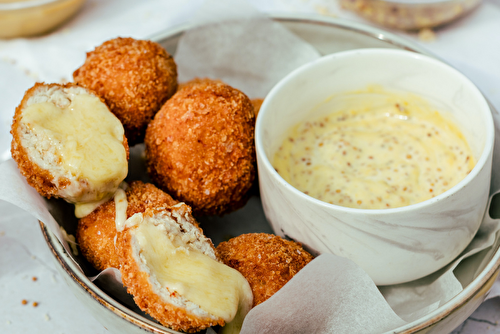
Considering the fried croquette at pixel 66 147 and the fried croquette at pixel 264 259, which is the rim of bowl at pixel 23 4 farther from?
the fried croquette at pixel 264 259

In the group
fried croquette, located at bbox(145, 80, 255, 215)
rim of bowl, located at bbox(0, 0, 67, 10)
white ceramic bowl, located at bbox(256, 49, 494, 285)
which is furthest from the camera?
rim of bowl, located at bbox(0, 0, 67, 10)

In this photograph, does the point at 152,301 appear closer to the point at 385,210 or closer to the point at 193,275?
the point at 193,275

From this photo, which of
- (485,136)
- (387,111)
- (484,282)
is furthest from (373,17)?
(484,282)

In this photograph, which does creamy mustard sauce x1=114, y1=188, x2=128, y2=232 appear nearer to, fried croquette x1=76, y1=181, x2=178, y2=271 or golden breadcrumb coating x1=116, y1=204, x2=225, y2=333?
fried croquette x1=76, y1=181, x2=178, y2=271

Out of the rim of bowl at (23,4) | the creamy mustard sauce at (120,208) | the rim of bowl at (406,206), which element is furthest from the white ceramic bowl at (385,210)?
the rim of bowl at (23,4)

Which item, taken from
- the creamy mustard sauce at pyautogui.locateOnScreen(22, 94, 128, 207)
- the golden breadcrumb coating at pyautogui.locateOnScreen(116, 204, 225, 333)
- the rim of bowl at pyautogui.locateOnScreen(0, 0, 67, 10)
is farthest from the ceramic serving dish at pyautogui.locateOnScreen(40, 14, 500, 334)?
the rim of bowl at pyautogui.locateOnScreen(0, 0, 67, 10)
